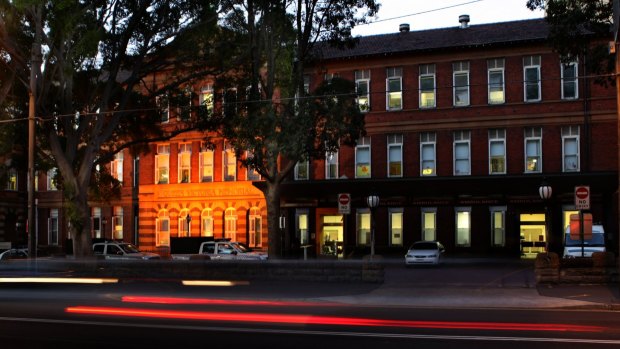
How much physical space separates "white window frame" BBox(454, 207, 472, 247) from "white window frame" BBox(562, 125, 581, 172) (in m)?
5.77

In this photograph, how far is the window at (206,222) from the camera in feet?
161

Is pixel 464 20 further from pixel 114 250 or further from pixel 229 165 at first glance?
pixel 114 250

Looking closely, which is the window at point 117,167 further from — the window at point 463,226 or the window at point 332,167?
the window at point 463,226

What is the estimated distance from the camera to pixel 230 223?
1907 inches

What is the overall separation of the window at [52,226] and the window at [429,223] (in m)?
29.9

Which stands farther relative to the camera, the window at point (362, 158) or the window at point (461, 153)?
the window at point (362, 158)

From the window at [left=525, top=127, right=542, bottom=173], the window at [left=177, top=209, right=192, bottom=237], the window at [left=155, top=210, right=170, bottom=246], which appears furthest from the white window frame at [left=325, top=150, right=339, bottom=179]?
the window at [left=155, top=210, right=170, bottom=246]

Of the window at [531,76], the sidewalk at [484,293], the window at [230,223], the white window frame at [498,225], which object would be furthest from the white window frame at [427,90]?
the sidewalk at [484,293]

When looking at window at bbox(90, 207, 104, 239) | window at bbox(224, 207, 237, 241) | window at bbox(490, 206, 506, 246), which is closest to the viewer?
window at bbox(490, 206, 506, 246)

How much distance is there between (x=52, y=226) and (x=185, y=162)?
573 inches

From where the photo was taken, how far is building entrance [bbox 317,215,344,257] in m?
45.1

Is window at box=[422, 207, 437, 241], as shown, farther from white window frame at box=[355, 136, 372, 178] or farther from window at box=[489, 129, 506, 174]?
white window frame at box=[355, 136, 372, 178]

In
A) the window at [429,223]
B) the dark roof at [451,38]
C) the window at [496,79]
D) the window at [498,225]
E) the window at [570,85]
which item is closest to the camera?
the window at [570,85]

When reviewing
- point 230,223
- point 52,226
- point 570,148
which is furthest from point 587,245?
point 52,226
